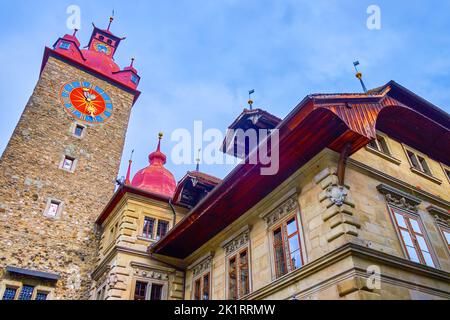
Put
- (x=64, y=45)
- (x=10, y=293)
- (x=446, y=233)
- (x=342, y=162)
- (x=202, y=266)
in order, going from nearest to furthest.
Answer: (x=342, y=162) → (x=446, y=233) → (x=202, y=266) → (x=10, y=293) → (x=64, y=45)

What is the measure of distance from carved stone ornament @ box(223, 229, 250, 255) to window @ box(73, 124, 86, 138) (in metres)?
16.2

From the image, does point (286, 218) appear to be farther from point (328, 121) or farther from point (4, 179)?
point (4, 179)

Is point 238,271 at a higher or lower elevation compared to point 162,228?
lower

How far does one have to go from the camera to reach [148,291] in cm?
1516

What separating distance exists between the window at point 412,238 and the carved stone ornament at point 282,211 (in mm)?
2719

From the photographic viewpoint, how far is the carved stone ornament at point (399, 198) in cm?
1038

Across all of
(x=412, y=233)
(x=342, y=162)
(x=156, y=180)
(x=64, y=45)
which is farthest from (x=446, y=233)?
(x=64, y=45)

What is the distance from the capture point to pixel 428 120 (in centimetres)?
1357

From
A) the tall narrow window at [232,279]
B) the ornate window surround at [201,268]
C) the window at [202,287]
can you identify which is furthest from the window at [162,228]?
the tall narrow window at [232,279]

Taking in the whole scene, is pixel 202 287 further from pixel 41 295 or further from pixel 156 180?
pixel 41 295

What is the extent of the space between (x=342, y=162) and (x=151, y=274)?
394 inches

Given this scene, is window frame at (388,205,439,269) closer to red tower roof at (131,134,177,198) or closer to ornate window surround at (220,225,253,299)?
ornate window surround at (220,225,253,299)
